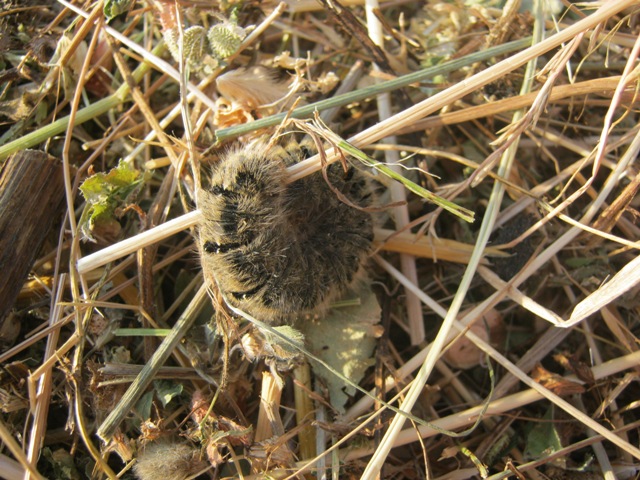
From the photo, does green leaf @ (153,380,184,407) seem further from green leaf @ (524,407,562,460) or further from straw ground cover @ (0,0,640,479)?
green leaf @ (524,407,562,460)

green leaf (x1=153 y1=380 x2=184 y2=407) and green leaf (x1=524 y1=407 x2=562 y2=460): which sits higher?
green leaf (x1=153 y1=380 x2=184 y2=407)

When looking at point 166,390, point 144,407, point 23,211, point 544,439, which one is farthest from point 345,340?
point 23,211

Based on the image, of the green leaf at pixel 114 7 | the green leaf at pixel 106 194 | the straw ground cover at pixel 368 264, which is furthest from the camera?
the green leaf at pixel 114 7

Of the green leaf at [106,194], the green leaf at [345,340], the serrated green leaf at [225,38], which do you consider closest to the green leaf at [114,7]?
the serrated green leaf at [225,38]

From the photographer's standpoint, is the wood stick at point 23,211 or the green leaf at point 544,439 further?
the green leaf at point 544,439

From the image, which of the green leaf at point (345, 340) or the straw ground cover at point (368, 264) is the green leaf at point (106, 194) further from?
the green leaf at point (345, 340)

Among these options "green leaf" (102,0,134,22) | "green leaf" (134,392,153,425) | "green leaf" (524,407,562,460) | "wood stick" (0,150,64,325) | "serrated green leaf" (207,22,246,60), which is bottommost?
"green leaf" (524,407,562,460)

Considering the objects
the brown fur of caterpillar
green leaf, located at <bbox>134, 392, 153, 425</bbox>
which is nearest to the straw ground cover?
green leaf, located at <bbox>134, 392, 153, 425</bbox>

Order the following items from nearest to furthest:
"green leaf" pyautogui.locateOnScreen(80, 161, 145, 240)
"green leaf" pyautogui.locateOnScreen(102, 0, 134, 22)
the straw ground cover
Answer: the straw ground cover < "green leaf" pyautogui.locateOnScreen(80, 161, 145, 240) < "green leaf" pyautogui.locateOnScreen(102, 0, 134, 22)
